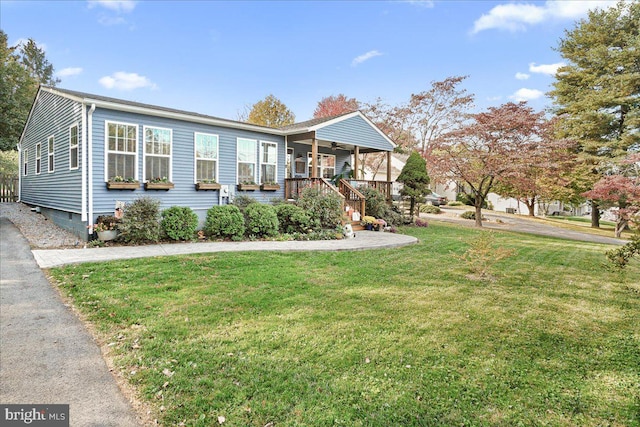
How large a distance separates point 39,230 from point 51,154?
3213mm

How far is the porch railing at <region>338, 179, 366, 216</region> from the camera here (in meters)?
12.7

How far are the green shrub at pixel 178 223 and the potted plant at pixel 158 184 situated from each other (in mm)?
1380

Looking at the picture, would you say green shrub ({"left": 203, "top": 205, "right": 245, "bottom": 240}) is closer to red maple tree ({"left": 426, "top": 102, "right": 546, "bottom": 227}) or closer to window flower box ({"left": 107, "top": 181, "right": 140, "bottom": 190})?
window flower box ({"left": 107, "top": 181, "right": 140, "bottom": 190})

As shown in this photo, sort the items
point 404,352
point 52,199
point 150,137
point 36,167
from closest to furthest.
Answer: point 404,352 < point 150,137 < point 52,199 < point 36,167

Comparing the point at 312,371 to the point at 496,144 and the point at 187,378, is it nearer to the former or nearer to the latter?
the point at 187,378

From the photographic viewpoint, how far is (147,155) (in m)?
9.61

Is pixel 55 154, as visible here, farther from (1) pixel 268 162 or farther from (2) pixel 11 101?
(2) pixel 11 101

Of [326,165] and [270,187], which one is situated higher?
[326,165]

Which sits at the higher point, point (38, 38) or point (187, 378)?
point (38, 38)

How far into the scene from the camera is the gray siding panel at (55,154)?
9242mm

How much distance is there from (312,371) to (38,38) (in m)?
47.1

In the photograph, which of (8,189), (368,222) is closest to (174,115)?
(368,222)

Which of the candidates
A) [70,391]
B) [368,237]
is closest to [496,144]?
[368,237]

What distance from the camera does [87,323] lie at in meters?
3.71
